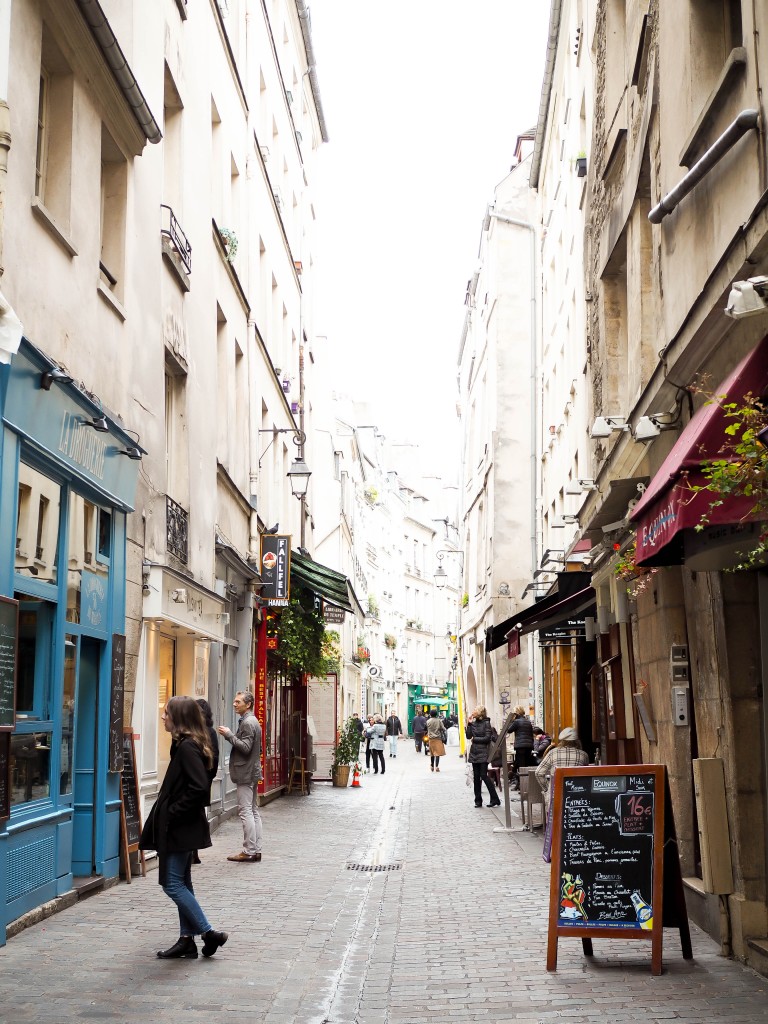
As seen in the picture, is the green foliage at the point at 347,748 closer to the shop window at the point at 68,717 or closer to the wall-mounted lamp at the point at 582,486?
the wall-mounted lamp at the point at 582,486

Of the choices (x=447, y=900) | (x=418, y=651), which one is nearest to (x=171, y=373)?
(x=447, y=900)

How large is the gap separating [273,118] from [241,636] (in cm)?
Result: 1176

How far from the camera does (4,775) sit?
7.71 meters

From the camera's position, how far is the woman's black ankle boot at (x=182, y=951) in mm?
7648

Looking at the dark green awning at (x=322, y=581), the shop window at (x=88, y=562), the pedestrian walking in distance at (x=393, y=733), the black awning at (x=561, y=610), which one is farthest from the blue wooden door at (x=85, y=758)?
the pedestrian walking in distance at (x=393, y=733)

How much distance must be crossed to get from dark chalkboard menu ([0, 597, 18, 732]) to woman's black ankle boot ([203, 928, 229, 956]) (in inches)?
69.7

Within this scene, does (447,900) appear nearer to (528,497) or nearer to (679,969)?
(679,969)

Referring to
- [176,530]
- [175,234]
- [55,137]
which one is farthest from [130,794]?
[175,234]

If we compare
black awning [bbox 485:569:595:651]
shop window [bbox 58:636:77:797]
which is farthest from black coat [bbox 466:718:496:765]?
shop window [bbox 58:636:77:797]

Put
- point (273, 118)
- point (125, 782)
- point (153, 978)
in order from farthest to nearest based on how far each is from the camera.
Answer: point (273, 118)
point (125, 782)
point (153, 978)

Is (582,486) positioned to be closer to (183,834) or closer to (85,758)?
(85,758)

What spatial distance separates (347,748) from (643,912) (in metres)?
19.0

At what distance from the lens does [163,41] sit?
14.0 metres

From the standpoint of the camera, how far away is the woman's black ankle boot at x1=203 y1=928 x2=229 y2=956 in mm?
7625
